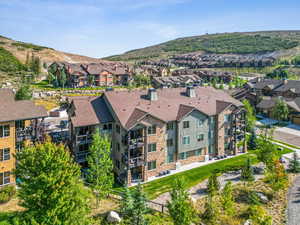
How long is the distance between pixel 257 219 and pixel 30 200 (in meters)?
20.2

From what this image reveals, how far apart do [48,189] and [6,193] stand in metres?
12.9

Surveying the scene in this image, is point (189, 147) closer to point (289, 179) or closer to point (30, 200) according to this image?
point (289, 179)

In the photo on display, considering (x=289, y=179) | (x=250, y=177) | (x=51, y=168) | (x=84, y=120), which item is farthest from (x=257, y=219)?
(x=84, y=120)

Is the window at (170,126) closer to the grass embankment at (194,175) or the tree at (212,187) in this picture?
the grass embankment at (194,175)

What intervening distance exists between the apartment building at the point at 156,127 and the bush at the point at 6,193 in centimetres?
935

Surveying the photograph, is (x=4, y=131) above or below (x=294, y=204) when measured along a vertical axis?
above

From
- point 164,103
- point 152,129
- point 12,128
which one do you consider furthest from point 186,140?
point 12,128

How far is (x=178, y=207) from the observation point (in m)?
22.7

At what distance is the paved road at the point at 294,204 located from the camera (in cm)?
2790

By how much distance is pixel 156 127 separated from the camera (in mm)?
37312

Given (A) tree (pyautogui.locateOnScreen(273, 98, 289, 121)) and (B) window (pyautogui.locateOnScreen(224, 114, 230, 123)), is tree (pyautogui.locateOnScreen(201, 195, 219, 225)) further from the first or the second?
(A) tree (pyautogui.locateOnScreen(273, 98, 289, 121))

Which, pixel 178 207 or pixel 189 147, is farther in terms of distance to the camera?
pixel 189 147

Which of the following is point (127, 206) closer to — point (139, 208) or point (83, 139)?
point (139, 208)

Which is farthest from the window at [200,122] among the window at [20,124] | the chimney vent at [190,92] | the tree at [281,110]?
the tree at [281,110]
